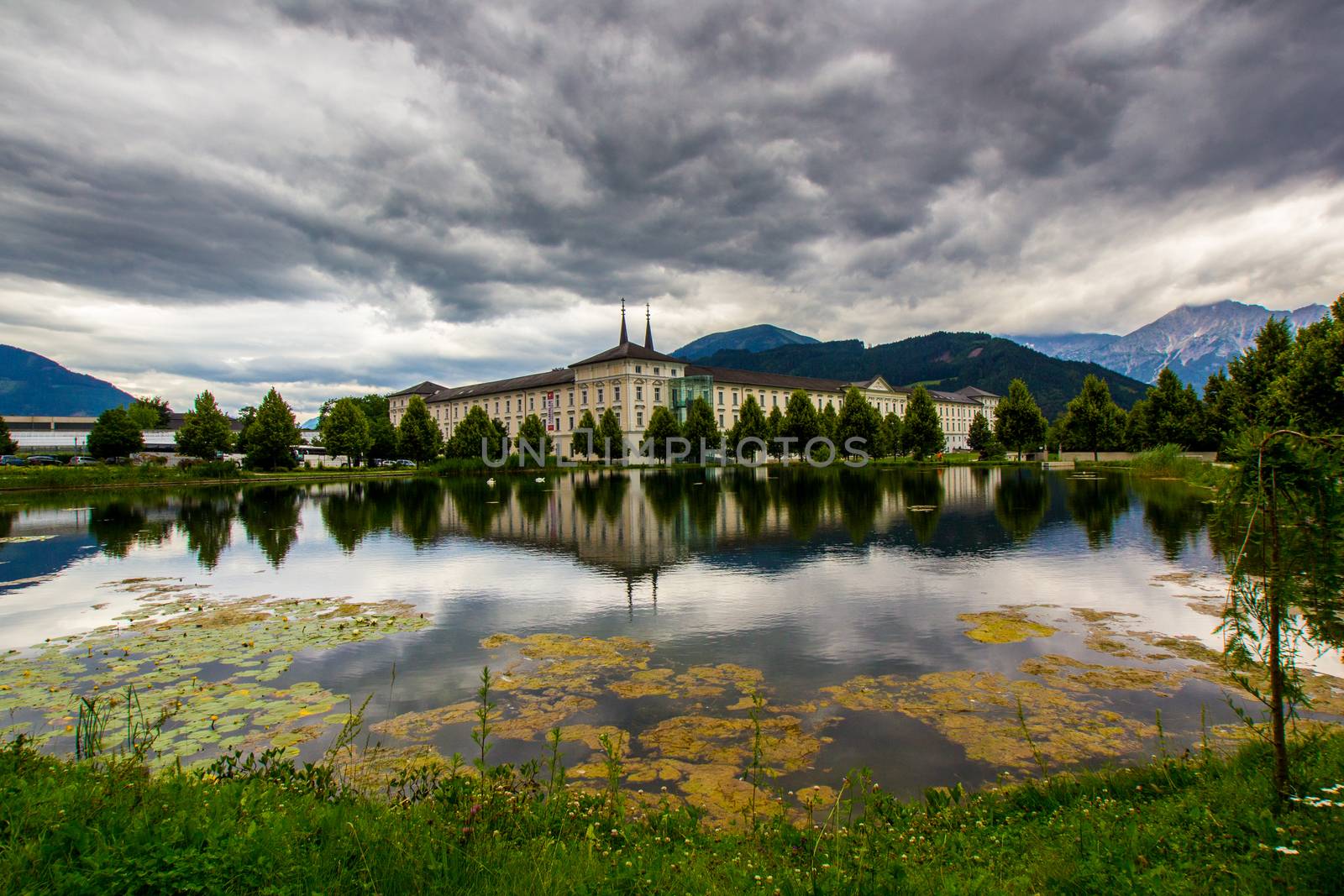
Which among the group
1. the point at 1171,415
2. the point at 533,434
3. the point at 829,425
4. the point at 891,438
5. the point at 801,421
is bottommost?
the point at 891,438

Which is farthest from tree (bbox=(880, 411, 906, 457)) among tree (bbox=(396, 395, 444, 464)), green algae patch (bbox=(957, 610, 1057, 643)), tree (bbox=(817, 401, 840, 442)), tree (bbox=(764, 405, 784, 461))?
green algae patch (bbox=(957, 610, 1057, 643))

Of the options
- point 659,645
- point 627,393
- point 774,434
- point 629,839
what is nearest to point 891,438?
point 774,434

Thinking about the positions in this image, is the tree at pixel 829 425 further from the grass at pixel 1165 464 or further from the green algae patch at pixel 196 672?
the green algae patch at pixel 196 672

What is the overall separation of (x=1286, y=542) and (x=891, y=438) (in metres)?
90.8

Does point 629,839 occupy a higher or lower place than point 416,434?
lower

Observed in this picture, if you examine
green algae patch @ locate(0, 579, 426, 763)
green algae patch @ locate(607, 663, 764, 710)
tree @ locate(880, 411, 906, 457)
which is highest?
tree @ locate(880, 411, 906, 457)

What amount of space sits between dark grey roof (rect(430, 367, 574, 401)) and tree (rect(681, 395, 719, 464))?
101ft

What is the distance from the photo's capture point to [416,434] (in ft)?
274

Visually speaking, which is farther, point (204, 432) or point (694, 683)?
point (204, 432)

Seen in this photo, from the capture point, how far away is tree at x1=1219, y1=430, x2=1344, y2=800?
3959 millimetres

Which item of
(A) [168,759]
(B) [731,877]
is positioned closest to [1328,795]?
(B) [731,877]

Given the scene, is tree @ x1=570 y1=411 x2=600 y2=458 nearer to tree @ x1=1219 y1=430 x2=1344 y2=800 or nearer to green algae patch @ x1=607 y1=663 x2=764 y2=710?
green algae patch @ x1=607 y1=663 x2=764 y2=710

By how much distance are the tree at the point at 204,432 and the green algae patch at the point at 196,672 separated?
7377cm

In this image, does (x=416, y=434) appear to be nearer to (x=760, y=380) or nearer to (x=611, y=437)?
(x=611, y=437)
